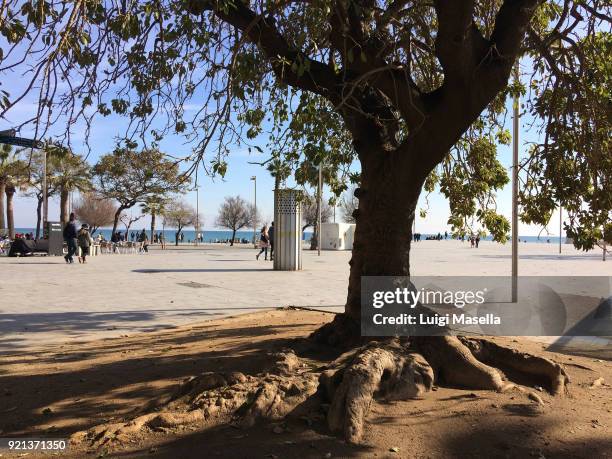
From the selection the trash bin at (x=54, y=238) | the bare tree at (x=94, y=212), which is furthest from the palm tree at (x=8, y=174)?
the bare tree at (x=94, y=212)

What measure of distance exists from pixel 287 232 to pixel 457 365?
509 inches

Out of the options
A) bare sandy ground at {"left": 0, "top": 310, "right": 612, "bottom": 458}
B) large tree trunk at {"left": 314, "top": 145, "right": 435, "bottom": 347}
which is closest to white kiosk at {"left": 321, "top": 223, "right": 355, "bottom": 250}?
bare sandy ground at {"left": 0, "top": 310, "right": 612, "bottom": 458}

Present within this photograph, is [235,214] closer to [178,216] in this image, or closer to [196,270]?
[178,216]

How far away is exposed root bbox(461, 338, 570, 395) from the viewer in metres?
4.75

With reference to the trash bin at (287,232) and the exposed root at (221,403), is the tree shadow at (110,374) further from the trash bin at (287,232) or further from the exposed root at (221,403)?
the trash bin at (287,232)

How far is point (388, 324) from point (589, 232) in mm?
2695

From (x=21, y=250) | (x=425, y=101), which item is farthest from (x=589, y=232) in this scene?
(x=21, y=250)

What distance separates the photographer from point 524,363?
5.04 meters

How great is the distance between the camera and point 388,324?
5.46 meters

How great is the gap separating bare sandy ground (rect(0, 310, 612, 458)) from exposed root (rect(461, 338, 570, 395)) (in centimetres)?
15

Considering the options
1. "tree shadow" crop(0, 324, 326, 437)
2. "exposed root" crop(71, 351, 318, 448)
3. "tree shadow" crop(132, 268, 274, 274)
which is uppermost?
"tree shadow" crop(132, 268, 274, 274)

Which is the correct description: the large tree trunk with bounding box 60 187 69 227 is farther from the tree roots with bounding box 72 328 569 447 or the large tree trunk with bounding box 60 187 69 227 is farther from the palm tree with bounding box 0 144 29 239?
the tree roots with bounding box 72 328 569 447

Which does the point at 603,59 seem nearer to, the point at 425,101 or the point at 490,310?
Answer: the point at 425,101

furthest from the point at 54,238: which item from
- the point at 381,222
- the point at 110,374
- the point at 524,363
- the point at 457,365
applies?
the point at 524,363
